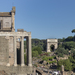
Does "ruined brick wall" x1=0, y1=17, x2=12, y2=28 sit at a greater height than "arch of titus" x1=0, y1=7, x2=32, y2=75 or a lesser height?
greater

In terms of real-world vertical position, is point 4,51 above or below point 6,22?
below

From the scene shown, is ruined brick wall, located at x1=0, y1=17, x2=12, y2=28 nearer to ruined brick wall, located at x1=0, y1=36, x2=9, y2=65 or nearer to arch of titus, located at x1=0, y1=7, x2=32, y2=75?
arch of titus, located at x1=0, y1=7, x2=32, y2=75

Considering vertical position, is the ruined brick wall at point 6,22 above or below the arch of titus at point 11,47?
above

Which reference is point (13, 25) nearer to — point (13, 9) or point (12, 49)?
point (13, 9)

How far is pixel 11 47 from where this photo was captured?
1348 inches

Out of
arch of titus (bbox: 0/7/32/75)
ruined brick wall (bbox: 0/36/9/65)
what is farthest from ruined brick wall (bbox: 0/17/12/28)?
ruined brick wall (bbox: 0/36/9/65)

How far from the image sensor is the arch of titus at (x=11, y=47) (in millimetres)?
30141

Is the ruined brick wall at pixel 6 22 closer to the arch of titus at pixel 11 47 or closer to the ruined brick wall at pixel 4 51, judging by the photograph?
the arch of titus at pixel 11 47

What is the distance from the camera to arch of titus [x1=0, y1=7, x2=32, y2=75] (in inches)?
1187

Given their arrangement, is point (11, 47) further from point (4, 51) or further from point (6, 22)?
point (6, 22)

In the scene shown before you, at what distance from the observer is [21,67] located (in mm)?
32219

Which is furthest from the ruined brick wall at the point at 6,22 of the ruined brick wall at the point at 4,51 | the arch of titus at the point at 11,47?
the ruined brick wall at the point at 4,51

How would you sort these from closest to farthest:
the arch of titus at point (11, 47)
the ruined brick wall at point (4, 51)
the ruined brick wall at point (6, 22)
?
the ruined brick wall at point (4, 51) < the arch of titus at point (11, 47) < the ruined brick wall at point (6, 22)

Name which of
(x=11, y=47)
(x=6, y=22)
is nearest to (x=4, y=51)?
(x=11, y=47)
